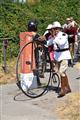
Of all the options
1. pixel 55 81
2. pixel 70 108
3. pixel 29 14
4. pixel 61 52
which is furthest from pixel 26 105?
pixel 29 14

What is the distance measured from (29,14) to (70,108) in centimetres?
998

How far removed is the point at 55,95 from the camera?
10602 mm

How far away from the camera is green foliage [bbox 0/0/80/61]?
17405 mm

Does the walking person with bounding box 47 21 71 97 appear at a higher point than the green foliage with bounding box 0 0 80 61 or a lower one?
higher

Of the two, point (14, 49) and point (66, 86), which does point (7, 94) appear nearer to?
point (66, 86)

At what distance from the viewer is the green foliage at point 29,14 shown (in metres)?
17.4

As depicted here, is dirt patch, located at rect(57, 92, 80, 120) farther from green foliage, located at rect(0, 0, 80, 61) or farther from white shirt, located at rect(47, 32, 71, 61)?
green foliage, located at rect(0, 0, 80, 61)

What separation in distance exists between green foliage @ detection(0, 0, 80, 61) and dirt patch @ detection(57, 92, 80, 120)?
6504 mm

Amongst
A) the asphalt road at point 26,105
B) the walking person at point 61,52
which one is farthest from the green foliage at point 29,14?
the walking person at point 61,52

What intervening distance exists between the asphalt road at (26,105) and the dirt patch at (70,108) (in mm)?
113

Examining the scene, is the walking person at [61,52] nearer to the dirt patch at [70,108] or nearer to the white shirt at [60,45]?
the white shirt at [60,45]

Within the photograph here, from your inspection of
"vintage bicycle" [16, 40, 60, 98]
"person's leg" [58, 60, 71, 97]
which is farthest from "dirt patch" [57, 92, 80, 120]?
"vintage bicycle" [16, 40, 60, 98]

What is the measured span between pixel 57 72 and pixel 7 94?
1.20 metres

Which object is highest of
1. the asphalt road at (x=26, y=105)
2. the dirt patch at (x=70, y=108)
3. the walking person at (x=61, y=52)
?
the walking person at (x=61, y=52)
